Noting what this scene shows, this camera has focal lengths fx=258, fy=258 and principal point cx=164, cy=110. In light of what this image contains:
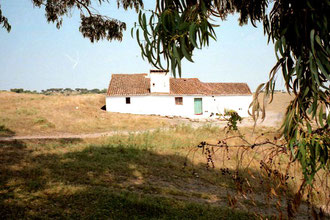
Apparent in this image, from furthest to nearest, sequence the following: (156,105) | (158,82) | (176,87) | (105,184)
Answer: (176,87) < (158,82) < (156,105) < (105,184)

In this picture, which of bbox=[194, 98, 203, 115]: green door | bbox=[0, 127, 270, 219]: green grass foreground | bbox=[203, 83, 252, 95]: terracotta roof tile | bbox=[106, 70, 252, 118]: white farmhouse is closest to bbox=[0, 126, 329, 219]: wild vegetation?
bbox=[0, 127, 270, 219]: green grass foreground

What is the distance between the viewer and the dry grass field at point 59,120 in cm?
1719

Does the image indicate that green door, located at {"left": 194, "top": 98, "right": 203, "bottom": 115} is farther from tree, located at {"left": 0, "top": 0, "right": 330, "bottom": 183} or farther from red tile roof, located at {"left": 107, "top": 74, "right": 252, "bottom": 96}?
tree, located at {"left": 0, "top": 0, "right": 330, "bottom": 183}

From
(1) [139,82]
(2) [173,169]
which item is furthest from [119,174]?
(1) [139,82]

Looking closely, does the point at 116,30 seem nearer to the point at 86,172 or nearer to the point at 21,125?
the point at 86,172

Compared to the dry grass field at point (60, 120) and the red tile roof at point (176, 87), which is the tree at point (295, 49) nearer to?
the dry grass field at point (60, 120)

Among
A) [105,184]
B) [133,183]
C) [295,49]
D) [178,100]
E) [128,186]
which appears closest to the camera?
[295,49]

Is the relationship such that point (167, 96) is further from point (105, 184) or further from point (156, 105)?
point (105, 184)

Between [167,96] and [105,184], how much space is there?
21.9 meters

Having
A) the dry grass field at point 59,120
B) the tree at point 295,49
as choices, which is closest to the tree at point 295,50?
the tree at point 295,49

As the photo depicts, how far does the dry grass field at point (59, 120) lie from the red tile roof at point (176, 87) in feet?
14.7

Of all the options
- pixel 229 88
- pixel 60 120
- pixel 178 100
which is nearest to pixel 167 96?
pixel 178 100

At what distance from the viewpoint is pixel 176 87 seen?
30.1 meters

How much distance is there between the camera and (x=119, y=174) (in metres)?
7.92
